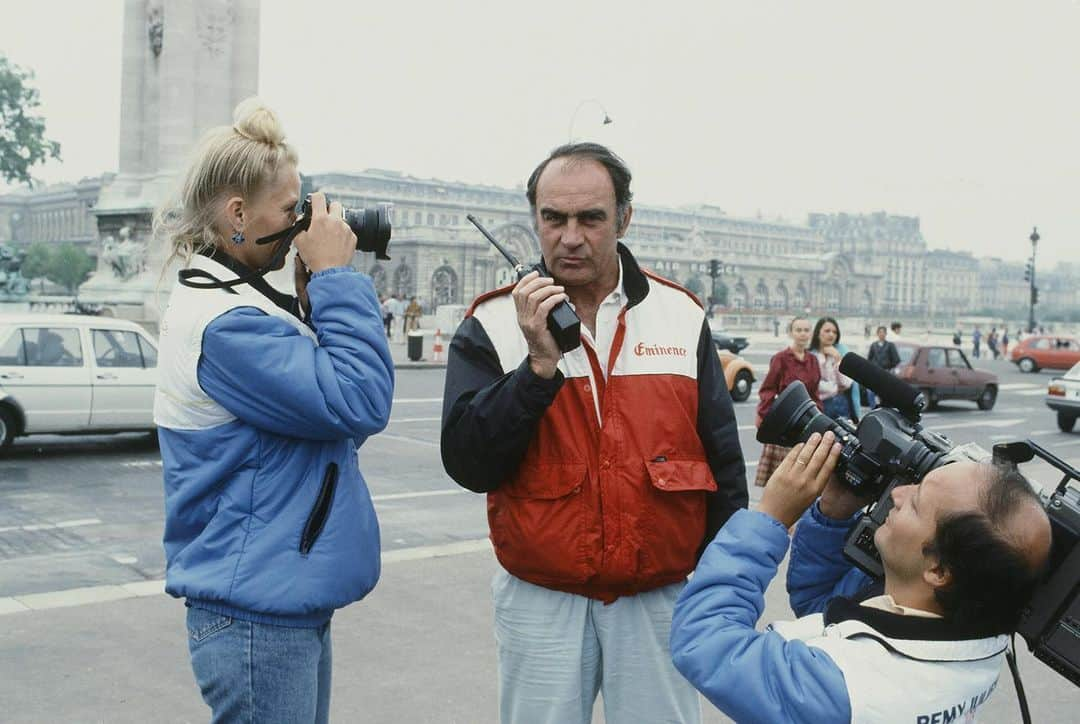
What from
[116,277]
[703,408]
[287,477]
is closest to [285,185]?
[287,477]

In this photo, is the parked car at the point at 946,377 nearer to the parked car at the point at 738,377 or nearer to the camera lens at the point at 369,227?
the parked car at the point at 738,377

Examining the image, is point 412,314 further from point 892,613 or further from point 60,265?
point 60,265

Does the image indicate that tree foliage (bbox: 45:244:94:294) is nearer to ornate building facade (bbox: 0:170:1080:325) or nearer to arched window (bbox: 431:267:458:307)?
ornate building facade (bbox: 0:170:1080:325)

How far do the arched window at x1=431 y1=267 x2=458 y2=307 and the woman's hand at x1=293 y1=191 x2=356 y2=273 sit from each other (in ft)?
341

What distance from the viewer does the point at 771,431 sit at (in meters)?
2.33

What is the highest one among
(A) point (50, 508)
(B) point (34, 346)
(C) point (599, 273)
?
(C) point (599, 273)

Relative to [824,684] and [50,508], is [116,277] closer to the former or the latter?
[50,508]

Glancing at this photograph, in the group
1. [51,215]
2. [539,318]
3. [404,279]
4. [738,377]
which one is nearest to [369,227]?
[539,318]

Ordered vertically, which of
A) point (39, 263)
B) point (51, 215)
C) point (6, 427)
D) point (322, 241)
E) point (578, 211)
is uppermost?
point (51, 215)

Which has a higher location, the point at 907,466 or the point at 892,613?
the point at 907,466

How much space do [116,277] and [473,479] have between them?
1040 inches

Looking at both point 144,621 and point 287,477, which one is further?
point 144,621

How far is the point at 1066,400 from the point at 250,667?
19.1 meters

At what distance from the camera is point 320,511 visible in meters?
2.32
